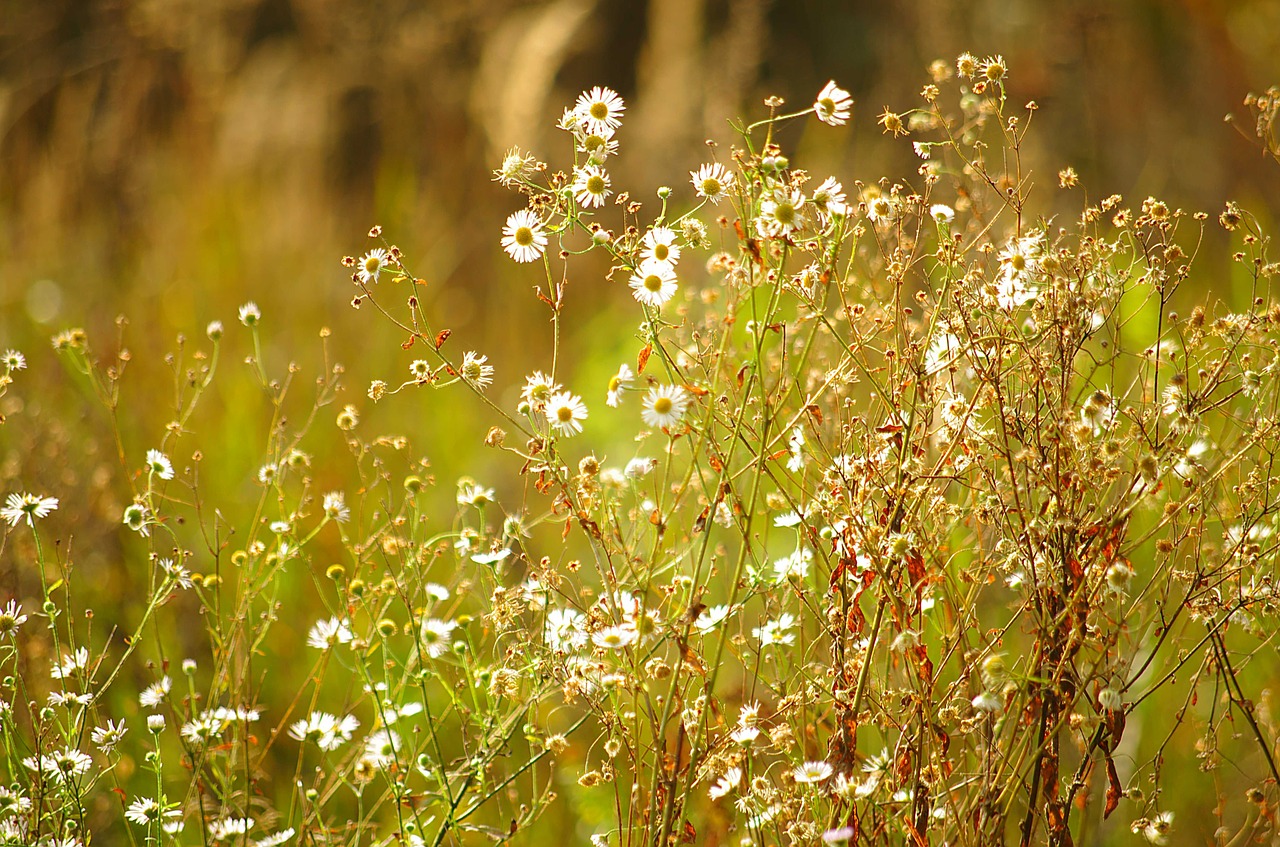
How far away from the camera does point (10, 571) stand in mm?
1750

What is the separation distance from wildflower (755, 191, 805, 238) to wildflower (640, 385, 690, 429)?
0.18 metres

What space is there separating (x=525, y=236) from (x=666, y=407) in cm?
25

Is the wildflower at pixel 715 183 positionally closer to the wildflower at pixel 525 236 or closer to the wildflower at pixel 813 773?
the wildflower at pixel 525 236

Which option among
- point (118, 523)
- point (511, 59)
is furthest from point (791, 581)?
point (511, 59)

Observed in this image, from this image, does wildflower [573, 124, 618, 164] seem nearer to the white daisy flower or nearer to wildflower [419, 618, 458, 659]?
the white daisy flower

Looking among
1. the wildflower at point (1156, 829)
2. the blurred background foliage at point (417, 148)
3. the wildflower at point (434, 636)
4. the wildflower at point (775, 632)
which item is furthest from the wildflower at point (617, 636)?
the blurred background foliage at point (417, 148)

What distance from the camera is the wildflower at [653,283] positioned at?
1144 millimetres

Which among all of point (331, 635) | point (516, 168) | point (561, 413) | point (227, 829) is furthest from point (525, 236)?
point (227, 829)

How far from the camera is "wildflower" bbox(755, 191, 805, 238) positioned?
3.47ft

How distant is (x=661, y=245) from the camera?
1189 mm

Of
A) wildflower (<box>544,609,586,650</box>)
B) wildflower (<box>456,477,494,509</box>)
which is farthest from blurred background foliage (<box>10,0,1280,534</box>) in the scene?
wildflower (<box>544,609,586,650</box>)

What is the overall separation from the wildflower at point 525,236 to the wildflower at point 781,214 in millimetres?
216

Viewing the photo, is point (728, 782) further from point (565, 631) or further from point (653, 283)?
point (653, 283)

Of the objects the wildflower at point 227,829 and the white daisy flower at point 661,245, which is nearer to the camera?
the white daisy flower at point 661,245
